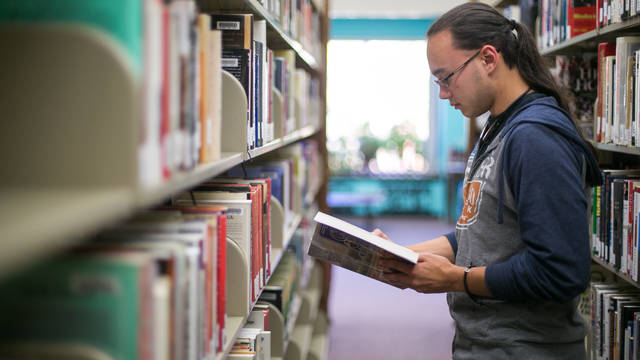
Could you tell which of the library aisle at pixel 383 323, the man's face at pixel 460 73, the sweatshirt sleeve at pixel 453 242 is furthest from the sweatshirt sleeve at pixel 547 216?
the library aisle at pixel 383 323

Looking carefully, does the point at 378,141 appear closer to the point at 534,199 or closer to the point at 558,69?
the point at 558,69

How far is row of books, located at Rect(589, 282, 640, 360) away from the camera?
6.73 ft

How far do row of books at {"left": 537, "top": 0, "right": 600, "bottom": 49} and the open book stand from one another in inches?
56.3

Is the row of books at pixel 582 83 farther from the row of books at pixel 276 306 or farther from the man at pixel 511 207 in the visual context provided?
the row of books at pixel 276 306

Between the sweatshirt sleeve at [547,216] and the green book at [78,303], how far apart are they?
923mm

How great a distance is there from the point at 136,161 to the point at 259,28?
3.70 feet

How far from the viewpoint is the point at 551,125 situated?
1.38m

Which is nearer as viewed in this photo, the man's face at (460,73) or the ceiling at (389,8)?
the man's face at (460,73)

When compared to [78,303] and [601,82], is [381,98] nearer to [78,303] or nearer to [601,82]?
[601,82]

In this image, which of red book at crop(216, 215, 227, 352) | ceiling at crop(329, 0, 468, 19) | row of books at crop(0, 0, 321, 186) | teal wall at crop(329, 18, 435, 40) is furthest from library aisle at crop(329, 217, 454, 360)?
teal wall at crop(329, 18, 435, 40)

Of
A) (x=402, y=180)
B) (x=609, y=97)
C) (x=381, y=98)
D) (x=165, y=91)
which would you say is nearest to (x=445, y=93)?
(x=609, y=97)

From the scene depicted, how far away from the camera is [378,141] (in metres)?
8.94

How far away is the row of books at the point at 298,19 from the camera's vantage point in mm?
2098

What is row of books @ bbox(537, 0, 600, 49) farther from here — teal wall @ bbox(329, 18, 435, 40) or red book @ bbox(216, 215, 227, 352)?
teal wall @ bbox(329, 18, 435, 40)
